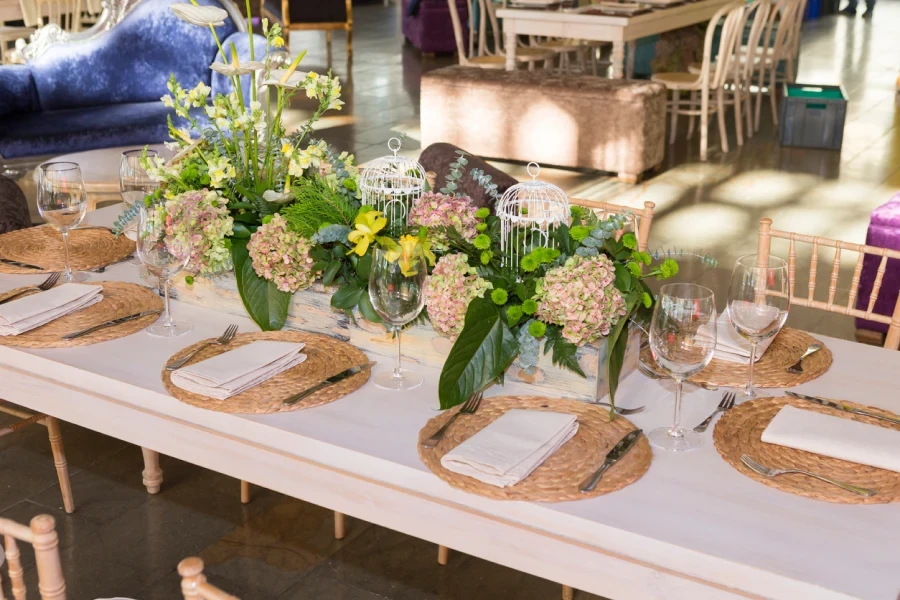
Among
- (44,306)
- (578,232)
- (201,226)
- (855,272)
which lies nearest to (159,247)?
(201,226)

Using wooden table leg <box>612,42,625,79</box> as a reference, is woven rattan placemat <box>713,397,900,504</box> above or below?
below

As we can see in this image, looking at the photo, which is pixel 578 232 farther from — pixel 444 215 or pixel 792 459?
pixel 792 459

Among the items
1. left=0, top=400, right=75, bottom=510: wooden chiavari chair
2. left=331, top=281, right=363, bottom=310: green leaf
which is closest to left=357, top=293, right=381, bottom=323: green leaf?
left=331, top=281, right=363, bottom=310: green leaf

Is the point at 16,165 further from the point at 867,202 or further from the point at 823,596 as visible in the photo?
the point at 823,596

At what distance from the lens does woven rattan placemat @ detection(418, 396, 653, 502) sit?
4.56 ft

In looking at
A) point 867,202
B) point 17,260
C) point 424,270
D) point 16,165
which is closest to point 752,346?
point 424,270

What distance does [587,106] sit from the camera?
19.5ft

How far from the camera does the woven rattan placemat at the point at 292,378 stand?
1.63m

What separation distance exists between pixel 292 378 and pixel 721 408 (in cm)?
71

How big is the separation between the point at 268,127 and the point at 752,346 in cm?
101

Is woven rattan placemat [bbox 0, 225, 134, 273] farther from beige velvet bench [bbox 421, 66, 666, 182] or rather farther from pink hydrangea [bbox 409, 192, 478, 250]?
beige velvet bench [bbox 421, 66, 666, 182]

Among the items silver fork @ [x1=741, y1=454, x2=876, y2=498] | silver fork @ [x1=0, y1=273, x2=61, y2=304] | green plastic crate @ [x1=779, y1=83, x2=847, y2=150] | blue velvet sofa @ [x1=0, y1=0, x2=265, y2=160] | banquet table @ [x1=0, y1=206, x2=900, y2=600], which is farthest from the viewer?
green plastic crate @ [x1=779, y1=83, x2=847, y2=150]

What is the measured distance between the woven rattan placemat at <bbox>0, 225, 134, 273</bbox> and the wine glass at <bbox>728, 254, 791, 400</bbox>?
1.41 metres

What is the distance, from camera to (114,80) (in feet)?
18.2
